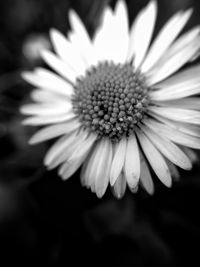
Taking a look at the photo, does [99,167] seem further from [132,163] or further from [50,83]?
[50,83]

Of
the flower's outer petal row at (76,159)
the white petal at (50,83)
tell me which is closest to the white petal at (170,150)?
the flower's outer petal row at (76,159)

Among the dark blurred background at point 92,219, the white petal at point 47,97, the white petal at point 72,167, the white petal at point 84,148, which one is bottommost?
the dark blurred background at point 92,219

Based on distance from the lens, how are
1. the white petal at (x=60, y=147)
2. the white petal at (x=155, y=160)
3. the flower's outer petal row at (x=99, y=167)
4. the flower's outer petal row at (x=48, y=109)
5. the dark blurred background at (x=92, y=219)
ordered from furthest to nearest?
the dark blurred background at (x=92, y=219) → the flower's outer petal row at (x=48, y=109) → the white petal at (x=60, y=147) → the flower's outer petal row at (x=99, y=167) → the white petal at (x=155, y=160)

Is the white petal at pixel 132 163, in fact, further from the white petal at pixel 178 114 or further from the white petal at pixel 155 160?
the white petal at pixel 178 114

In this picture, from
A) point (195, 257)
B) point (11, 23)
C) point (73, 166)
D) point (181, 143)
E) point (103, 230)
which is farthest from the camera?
point (11, 23)

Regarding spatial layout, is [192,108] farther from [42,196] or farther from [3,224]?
[3,224]

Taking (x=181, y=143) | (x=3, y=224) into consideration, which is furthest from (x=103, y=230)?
→ (x=181, y=143)

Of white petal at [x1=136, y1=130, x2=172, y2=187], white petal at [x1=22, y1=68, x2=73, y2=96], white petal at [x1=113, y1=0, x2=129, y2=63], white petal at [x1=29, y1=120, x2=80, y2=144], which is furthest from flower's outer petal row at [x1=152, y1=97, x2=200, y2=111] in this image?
white petal at [x1=22, y1=68, x2=73, y2=96]

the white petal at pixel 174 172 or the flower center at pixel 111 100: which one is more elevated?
the flower center at pixel 111 100

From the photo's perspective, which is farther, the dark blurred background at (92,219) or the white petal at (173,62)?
the dark blurred background at (92,219)
